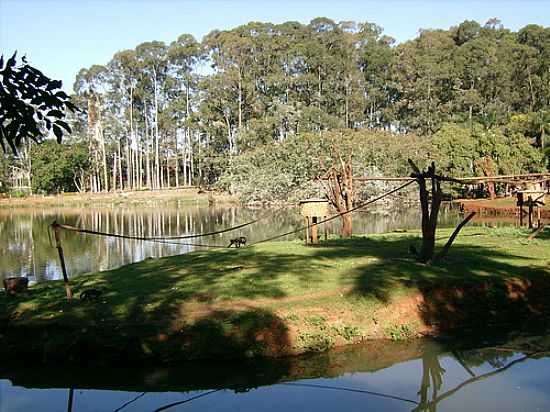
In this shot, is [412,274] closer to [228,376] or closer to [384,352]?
[384,352]

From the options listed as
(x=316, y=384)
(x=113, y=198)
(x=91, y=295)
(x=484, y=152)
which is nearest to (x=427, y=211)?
(x=316, y=384)

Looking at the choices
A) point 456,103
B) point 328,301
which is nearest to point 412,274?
point 328,301

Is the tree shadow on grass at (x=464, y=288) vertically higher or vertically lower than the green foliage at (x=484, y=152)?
lower

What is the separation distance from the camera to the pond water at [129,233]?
18.7 m

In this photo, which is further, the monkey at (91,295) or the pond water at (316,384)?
the monkey at (91,295)

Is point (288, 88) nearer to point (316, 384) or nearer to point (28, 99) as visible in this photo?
point (316, 384)

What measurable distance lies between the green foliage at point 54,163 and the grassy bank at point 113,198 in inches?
64.8

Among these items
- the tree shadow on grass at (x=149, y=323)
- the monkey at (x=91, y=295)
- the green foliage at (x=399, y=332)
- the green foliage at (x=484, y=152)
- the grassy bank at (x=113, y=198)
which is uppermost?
the green foliage at (x=484, y=152)

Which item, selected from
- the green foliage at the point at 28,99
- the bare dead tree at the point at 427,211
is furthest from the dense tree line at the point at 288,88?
the green foliage at the point at 28,99

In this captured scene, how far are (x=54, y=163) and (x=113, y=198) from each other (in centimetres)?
703

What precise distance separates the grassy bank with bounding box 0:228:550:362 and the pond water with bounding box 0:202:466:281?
2.74 meters

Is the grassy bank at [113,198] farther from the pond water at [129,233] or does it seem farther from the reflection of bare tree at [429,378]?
the reflection of bare tree at [429,378]

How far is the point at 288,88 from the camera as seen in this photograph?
62.0 meters

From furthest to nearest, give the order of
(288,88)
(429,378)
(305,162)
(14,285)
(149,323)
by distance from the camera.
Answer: (288,88) → (305,162) → (14,285) → (149,323) → (429,378)
